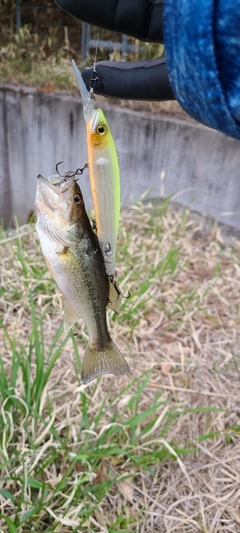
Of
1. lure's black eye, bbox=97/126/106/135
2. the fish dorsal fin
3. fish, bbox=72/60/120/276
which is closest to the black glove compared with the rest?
fish, bbox=72/60/120/276

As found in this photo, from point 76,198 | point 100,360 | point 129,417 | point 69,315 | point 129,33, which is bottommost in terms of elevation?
point 129,417

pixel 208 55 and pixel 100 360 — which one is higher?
pixel 208 55

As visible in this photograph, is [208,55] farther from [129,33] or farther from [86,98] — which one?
[129,33]

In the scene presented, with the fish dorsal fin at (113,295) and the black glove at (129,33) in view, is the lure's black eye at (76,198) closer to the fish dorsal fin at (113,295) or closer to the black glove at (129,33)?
the fish dorsal fin at (113,295)

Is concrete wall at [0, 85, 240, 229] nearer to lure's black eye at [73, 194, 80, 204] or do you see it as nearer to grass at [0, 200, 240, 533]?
grass at [0, 200, 240, 533]

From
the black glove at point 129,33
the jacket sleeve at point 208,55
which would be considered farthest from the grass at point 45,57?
the jacket sleeve at point 208,55

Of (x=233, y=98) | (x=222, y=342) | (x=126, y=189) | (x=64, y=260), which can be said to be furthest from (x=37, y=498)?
(x=126, y=189)

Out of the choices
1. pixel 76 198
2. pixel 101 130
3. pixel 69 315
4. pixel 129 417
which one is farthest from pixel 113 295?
pixel 129 417

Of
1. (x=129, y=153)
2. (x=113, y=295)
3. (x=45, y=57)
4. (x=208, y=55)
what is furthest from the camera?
(x=45, y=57)
